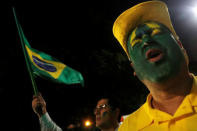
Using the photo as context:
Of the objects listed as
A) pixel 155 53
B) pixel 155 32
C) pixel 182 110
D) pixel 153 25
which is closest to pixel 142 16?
pixel 153 25

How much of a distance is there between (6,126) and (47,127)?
10086 mm

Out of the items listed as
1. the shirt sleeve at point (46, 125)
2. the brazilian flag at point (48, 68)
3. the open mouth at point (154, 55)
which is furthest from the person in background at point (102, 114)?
the open mouth at point (154, 55)

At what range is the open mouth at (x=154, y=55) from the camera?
1941 millimetres

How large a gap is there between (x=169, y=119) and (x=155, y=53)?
593 mm

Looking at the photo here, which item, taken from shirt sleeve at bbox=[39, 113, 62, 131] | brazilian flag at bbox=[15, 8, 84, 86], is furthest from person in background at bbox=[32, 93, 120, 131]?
brazilian flag at bbox=[15, 8, 84, 86]

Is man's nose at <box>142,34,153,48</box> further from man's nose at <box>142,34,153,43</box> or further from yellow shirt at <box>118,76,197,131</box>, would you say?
yellow shirt at <box>118,76,197,131</box>

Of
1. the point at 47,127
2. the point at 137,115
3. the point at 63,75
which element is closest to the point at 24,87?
the point at 63,75

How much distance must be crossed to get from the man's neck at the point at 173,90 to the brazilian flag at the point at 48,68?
11.1 feet

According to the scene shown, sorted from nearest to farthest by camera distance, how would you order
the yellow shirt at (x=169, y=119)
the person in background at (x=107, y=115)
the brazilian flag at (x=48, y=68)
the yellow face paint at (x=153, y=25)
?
the yellow shirt at (x=169, y=119) < the yellow face paint at (x=153, y=25) < the person in background at (x=107, y=115) < the brazilian flag at (x=48, y=68)

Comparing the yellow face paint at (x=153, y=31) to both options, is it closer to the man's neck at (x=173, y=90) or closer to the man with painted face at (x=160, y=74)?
the man with painted face at (x=160, y=74)

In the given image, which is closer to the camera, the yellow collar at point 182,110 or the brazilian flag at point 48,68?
the yellow collar at point 182,110

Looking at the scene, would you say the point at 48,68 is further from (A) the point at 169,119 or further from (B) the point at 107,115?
(A) the point at 169,119

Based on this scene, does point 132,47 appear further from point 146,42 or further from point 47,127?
point 47,127

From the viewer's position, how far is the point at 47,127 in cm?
417
